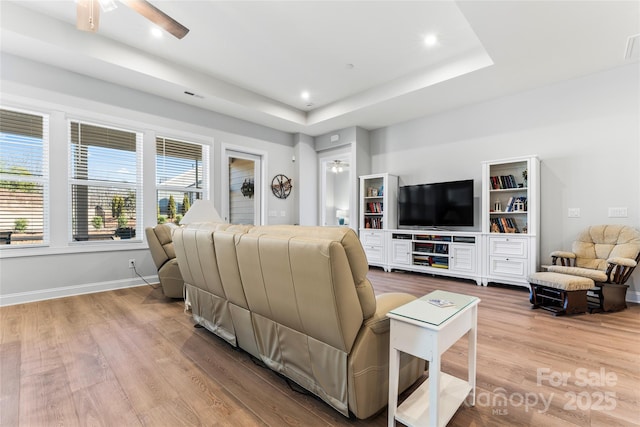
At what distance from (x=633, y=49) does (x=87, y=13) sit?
5366 mm

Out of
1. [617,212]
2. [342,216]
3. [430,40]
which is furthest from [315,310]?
[342,216]

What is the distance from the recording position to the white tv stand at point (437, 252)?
4.43m

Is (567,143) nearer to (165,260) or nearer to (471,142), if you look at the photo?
(471,142)

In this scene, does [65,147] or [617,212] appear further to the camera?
[65,147]

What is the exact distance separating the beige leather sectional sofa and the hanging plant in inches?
155

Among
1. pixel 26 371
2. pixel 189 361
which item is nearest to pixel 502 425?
pixel 189 361

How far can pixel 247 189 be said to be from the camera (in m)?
5.91

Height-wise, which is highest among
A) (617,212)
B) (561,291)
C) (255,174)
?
(255,174)

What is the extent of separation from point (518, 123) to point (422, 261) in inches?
102

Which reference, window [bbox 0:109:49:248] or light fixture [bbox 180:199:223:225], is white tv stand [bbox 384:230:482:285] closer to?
light fixture [bbox 180:199:223:225]

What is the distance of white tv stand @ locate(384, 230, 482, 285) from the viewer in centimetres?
443

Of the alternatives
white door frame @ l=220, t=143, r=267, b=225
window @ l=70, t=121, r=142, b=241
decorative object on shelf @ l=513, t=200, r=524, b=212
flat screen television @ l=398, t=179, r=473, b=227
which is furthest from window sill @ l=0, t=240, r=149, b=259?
decorative object on shelf @ l=513, t=200, r=524, b=212

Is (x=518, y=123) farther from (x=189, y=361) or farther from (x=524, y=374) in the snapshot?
(x=189, y=361)

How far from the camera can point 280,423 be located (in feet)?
4.70
